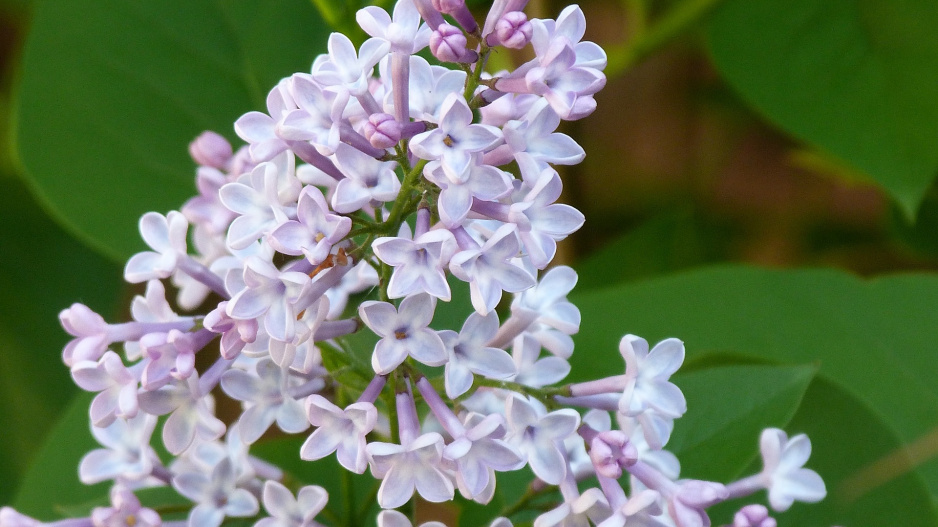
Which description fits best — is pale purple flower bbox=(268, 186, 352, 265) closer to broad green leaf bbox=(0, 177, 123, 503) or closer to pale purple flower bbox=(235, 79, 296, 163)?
pale purple flower bbox=(235, 79, 296, 163)

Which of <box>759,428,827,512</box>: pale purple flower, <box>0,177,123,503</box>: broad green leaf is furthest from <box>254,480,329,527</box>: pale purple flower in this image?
<box>0,177,123,503</box>: broad green leaf

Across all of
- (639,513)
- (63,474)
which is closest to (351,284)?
(639,513)

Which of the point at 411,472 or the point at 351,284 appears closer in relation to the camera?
the point at 411,472

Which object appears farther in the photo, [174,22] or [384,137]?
[174,22]

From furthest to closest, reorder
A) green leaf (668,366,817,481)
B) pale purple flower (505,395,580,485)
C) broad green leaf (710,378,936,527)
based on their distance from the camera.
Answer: broad green leaf (710,378,936,527) → green leaf (668,366,817,481) → pale purple flower (505,395,580,485)

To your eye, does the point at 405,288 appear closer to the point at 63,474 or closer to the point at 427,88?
the point at 427,88

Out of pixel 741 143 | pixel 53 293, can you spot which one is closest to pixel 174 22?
pixel 53 293

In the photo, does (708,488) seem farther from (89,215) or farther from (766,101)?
(89,215)
